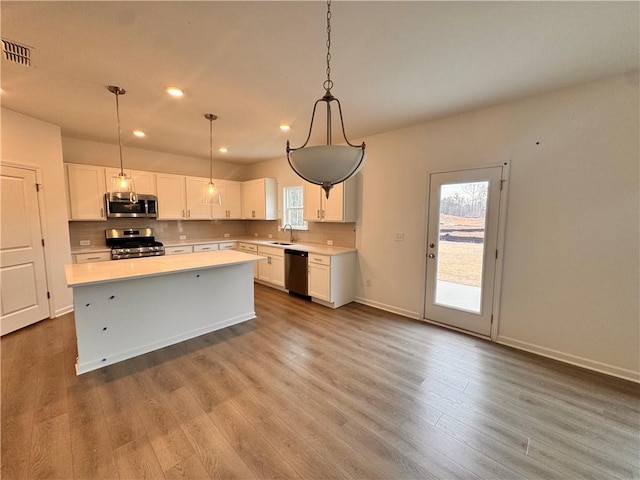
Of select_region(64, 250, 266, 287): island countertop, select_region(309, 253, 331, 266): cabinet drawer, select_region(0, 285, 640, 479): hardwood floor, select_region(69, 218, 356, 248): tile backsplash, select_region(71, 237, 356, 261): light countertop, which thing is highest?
select_region(69, 218, 356, 248): tile backsplash

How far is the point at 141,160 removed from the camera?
501 centimetres

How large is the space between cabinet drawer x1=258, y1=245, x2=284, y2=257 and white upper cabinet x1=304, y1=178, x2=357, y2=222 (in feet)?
2.94

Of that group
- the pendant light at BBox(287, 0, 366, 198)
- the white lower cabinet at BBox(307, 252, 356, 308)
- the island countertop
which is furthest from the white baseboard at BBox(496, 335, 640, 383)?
the island countertop

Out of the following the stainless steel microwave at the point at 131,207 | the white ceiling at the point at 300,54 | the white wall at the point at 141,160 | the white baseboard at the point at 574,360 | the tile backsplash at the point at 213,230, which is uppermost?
the white ceiling at the point at 300,54

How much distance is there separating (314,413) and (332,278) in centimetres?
223

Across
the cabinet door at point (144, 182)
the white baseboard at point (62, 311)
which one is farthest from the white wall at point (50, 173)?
the cabinet door at point (144, 182)

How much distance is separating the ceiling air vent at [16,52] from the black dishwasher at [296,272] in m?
3.56

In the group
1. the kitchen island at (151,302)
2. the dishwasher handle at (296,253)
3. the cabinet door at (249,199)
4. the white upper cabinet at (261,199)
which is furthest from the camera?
the cabinet door at (249,199)

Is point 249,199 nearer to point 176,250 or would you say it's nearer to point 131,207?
point 176,250

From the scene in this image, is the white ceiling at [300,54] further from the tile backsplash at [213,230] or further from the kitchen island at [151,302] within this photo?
the tile backsplash at [213,230]

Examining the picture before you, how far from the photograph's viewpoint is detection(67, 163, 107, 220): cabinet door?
4082 millimetres

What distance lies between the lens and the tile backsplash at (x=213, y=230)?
4.50 meters

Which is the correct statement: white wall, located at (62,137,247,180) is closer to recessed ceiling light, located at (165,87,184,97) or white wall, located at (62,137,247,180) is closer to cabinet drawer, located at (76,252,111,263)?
cabinet drawer, located at (76,252,111,263)

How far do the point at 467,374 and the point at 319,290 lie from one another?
232 cm
